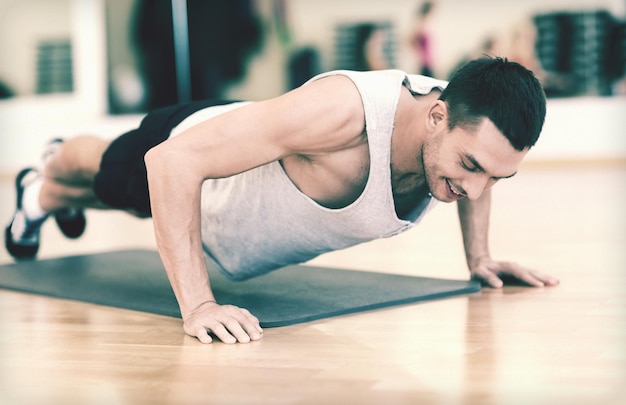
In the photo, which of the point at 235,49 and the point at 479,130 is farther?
the point at 235,49

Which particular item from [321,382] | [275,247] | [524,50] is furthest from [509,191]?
[321,382]

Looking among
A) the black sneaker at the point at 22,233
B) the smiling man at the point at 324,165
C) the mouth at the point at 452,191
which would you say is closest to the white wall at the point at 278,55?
the black sneaker at the point at 22,233

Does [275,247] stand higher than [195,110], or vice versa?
[195,110]

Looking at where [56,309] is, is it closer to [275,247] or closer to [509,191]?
[275,247]

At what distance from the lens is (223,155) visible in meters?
1.61

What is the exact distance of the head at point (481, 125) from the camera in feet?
4.97

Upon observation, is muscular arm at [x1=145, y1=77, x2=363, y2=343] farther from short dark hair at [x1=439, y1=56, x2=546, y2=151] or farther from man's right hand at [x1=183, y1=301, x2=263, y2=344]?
short dark hair at [x1=439, y1=56, x2=546, y2=151]

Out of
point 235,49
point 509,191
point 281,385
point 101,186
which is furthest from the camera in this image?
point 235,49

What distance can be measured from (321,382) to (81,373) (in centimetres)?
38

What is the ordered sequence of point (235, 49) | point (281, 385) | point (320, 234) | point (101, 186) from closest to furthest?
point (281, 385), point (320, 234), point (101, 186), point (235, 49)

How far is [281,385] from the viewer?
1269 mm

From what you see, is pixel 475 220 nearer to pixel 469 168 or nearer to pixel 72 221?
pixel 469 168

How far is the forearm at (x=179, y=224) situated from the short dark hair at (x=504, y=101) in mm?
493

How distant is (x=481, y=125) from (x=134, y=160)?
0.87 metres
